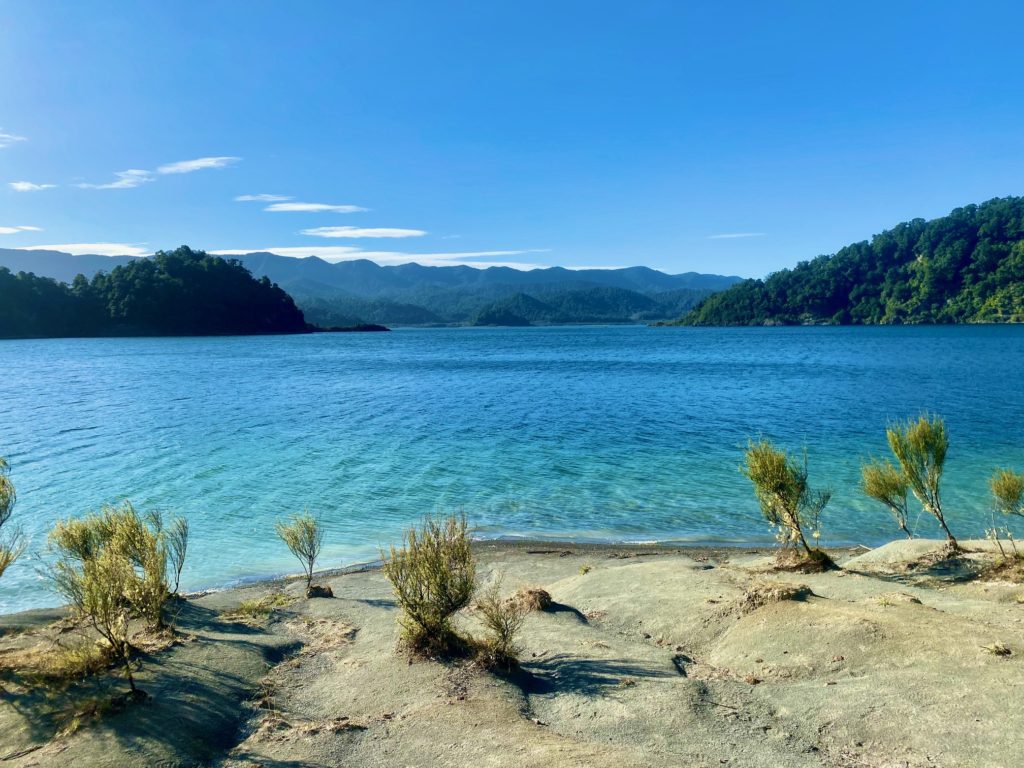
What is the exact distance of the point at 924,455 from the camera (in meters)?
13.5

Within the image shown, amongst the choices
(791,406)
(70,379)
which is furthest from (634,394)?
(70,379)

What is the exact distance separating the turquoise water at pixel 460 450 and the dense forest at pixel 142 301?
11514cm

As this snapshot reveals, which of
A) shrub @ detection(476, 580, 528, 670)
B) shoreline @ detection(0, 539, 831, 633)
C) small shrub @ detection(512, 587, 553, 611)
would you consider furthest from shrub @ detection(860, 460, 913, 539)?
shrub @ detection(476, 580, 528, 670)

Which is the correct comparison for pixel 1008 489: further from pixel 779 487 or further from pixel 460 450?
pixel 460 450

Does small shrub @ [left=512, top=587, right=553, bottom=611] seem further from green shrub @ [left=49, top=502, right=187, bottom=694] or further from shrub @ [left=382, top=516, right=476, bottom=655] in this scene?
green shrub @ [left=49, top=502, right=187, bottom=694]

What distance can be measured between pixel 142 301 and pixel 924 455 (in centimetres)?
18705

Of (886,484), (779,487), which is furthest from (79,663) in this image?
(886,484)

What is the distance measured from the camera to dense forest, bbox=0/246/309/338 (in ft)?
520

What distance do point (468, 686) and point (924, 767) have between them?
462 centimetres

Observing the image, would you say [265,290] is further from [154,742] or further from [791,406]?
[154,742]

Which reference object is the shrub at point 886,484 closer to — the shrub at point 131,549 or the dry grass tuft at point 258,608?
the dry grass tuft at point 258,608

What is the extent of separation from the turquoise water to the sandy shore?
190 inches

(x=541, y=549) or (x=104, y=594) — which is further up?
(x=104, y=594)

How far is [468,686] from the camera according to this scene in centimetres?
766
